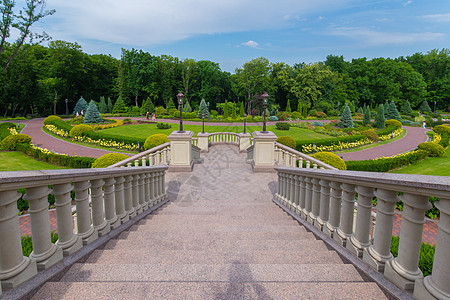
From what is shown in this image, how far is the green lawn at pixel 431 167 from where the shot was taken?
15.2 metres

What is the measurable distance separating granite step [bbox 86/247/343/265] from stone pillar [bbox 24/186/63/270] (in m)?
0.45

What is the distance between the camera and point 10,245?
82.3 inches

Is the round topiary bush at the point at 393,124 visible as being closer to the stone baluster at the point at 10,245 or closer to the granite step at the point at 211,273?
the granite step at the point at 211,273

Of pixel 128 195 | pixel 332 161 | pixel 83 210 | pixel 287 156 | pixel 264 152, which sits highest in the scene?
pixel 83 210

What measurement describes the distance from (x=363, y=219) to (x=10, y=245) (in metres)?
3.22

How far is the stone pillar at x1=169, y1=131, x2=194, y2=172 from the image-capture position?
11.9 meters

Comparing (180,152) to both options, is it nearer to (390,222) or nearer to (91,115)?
(390,222)

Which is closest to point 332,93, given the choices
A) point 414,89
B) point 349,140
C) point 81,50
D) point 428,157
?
point 414,89

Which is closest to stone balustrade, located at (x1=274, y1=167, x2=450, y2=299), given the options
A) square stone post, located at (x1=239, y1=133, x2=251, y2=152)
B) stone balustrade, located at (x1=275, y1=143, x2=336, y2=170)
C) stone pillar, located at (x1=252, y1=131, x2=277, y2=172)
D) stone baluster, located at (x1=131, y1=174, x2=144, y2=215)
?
stone baluster, located at (x1=131, y1=174, x2=144, y2=215)

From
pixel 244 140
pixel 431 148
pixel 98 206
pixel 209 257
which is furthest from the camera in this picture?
pixel 431 148

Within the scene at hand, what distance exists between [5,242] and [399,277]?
125 inches

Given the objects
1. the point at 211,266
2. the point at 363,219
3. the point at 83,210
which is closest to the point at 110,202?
the point at 83,210

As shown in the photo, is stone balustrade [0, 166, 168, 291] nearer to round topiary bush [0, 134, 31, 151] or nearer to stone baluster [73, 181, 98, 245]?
stone baluster [73, 181, 98, 245]

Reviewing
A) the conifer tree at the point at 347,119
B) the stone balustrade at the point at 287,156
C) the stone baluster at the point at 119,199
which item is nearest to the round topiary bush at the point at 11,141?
the stone balustrade at the point at 287,156
